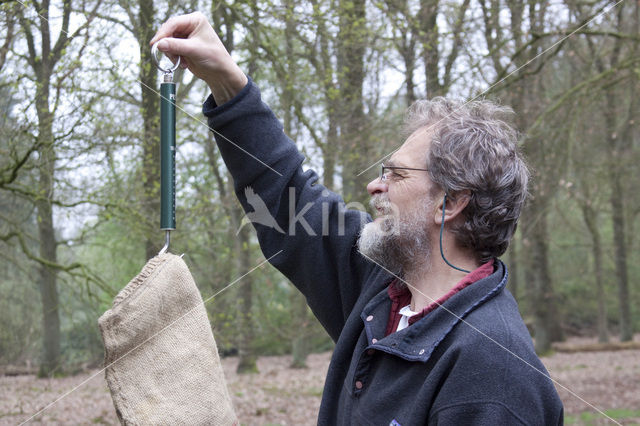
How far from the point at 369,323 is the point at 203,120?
20.3ft

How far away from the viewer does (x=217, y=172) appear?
9.16m

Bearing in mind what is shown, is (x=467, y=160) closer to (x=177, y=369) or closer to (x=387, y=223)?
(x=387, y=223)

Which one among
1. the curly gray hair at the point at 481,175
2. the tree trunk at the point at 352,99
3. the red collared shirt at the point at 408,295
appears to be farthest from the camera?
the tree trunk at the point at 352,99

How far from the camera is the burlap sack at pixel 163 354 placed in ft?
5.10

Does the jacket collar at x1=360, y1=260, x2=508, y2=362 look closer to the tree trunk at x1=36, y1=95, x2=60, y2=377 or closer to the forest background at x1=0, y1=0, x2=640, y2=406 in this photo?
the forest background at x1=0, y1=0, x2=640, y2=406

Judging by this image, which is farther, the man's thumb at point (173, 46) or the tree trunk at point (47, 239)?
the tree trunk at point (47, 239)

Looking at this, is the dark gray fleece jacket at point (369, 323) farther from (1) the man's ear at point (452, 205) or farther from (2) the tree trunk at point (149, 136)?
Result: (2) the tree trunk at point (149, 136)

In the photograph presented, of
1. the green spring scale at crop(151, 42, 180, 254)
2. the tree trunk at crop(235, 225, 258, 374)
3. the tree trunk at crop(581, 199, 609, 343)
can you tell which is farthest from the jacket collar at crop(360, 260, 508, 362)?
the tree trunk at crop(581, 199, 609, 343)

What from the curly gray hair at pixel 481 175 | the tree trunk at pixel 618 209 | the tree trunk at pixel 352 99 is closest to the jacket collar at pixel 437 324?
the curly gray hair at pixel 481 175

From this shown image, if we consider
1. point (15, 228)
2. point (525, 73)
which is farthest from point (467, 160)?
point (15, 228)

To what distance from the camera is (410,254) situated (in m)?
2.07

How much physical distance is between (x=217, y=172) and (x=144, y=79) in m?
3.16

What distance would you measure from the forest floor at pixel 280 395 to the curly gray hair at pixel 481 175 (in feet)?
17.1

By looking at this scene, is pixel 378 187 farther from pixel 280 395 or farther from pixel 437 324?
pixel 280 395
